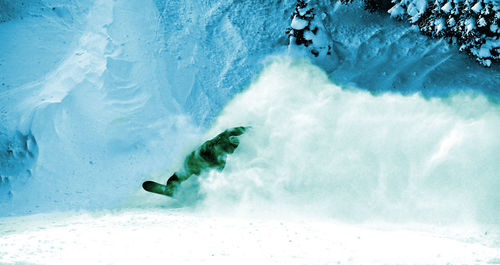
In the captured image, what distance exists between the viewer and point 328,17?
5.51 metres

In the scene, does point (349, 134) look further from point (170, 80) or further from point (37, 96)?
point (37, 96)

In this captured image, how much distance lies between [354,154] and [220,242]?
2395 millimetres

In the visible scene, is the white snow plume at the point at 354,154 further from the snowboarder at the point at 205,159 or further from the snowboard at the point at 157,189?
→ the snowboard at the point at 157,189

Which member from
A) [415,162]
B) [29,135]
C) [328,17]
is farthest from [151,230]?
[328,17]

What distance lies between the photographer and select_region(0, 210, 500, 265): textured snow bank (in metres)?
2.97

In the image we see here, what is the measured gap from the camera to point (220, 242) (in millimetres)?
3418

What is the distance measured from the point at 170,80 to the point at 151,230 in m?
2.53

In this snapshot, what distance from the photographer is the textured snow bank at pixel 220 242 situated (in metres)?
2.97

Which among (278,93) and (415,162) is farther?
(278,93)

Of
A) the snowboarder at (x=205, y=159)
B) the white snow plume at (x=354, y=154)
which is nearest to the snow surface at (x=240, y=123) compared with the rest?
the white snow plume at (x=354, y=154)

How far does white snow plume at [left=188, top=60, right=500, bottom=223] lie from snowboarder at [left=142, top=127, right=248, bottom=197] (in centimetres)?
12

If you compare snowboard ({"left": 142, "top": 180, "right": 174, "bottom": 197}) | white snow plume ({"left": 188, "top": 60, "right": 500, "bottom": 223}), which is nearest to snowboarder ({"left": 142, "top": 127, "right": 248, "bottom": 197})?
snowboard ({"left": 142, "top": 180, "right": 174, "bottom": 197})

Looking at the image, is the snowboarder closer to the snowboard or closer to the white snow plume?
the snowboard

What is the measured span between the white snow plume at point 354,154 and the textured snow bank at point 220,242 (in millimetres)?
339
